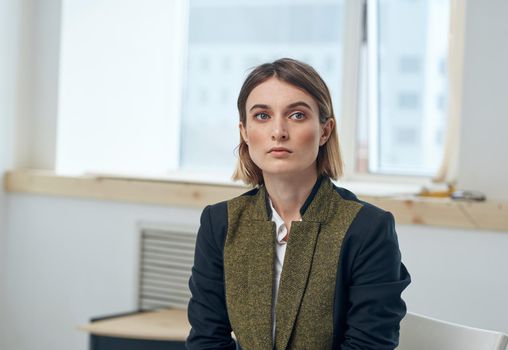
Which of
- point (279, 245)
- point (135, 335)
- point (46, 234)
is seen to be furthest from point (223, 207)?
point (46, 234)

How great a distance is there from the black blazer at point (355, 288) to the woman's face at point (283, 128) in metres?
0.10

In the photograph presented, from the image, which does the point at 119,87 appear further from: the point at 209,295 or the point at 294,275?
the point at 294,275

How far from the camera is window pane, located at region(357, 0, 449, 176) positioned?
2.92 m

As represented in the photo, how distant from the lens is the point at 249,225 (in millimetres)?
1535

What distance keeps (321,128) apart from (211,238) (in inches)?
11.7

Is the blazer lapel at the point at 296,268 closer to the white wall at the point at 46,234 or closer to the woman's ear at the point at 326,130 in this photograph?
the woman's ear at the point at 326,130

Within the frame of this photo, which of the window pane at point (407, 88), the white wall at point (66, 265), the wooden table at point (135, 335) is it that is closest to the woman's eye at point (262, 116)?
the wooden table at point (135, 335)

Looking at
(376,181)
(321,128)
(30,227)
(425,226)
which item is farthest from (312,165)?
(30,227)

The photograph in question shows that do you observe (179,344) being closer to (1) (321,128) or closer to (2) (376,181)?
(2) (376,181)

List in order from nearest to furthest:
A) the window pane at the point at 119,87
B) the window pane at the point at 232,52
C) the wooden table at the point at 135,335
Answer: the wooden table at the point at 135,335 < the window pane at the point at 232,52 < the window pane at the point at 119,87

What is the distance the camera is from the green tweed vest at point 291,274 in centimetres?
143

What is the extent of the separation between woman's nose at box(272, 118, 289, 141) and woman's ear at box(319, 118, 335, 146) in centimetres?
10

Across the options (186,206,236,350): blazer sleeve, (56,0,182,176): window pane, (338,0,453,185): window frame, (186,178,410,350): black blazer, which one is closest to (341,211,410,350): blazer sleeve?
(186,178,410,350): black blazer

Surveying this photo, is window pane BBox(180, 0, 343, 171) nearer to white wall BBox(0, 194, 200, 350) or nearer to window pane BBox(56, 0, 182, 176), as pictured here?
window pane BBox(56, 0, 182, 176)
